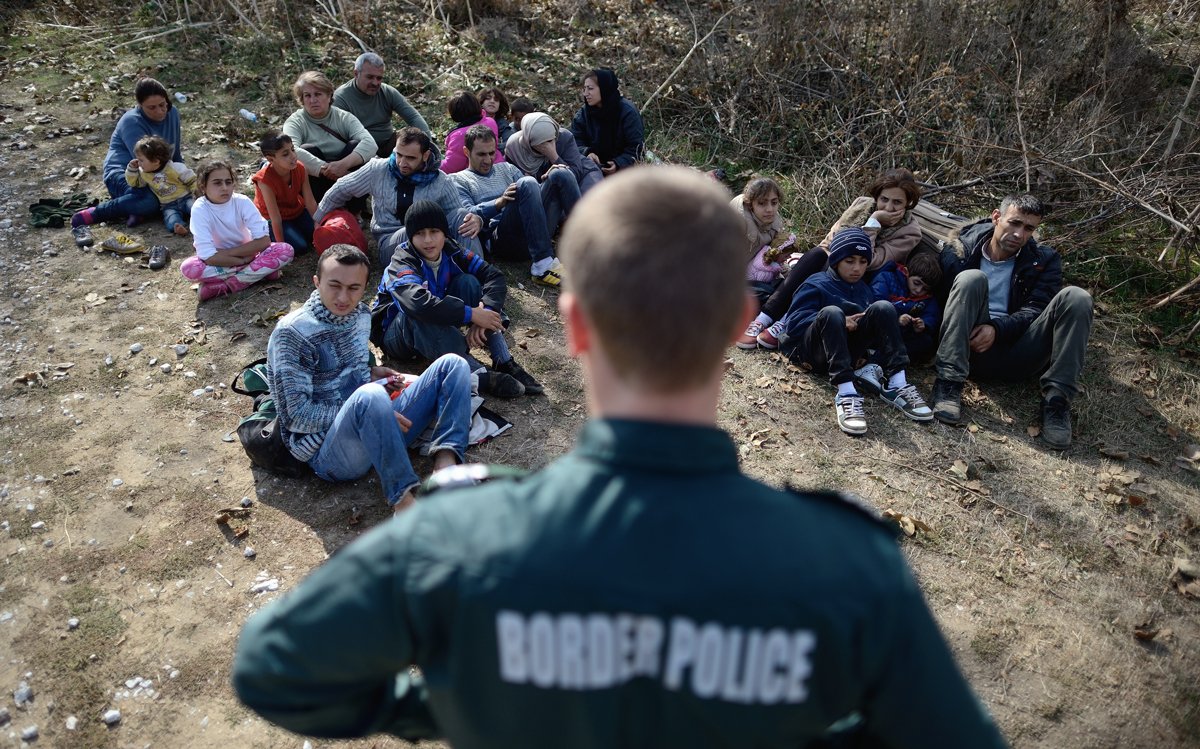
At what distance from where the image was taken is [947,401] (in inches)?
218

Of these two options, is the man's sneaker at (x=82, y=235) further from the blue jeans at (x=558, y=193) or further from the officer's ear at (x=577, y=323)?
the officer's ear at (x=577, y=323)

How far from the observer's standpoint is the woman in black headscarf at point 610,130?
8.05 m

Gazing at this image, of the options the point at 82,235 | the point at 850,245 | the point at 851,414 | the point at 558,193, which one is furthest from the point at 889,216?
the point at 82,235

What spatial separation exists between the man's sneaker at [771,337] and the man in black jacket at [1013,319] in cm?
114

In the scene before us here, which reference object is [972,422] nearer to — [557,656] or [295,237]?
[557,656]

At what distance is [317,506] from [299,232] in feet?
11.5

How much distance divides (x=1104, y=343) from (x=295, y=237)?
22.1ft

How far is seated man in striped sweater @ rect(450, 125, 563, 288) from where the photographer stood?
6.79 m

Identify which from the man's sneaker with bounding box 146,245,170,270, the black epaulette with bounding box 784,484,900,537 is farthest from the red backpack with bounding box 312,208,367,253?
the black epaulette with bounding box 784,484,900,537

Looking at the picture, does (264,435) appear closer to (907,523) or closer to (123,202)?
(907,523)

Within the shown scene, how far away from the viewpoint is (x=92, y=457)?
4.78 m

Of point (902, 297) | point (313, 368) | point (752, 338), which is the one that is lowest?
point (752, 338)

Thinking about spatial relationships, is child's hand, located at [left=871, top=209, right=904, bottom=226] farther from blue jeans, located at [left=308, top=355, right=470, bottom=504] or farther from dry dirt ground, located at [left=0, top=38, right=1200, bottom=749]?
blue jeans, located at [left=308, top=355, right=470, bottom=504]

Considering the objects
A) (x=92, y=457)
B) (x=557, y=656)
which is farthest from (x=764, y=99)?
(x=557, y=656)
